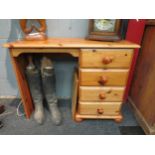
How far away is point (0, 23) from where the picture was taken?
113 cm

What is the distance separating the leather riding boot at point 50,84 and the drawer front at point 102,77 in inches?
10.7

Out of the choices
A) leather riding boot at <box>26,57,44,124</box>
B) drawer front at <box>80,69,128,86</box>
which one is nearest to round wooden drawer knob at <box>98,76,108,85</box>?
drawer front at <box>80,69,128,86</box>

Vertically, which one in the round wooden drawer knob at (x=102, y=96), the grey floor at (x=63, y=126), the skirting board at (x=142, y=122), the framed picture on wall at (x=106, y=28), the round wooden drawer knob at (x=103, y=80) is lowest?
the grey floor at (x=63, y=126)

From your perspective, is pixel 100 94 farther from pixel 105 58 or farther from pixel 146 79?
pixel 146 79

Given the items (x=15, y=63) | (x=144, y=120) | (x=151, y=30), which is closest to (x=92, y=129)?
(x=144, y=120)

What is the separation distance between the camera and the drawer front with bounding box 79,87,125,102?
1.02 m

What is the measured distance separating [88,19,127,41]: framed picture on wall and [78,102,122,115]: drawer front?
52cm

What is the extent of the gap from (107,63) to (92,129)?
0.58m

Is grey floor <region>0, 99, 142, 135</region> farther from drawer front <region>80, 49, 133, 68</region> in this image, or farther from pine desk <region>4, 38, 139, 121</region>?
drawer front <region>80, 49, 133, 68</region>

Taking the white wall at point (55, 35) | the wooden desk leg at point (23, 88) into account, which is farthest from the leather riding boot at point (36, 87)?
the white wall at point (55, 35)

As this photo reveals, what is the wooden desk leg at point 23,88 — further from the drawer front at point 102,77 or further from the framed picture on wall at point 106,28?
the framed picture on wall at point 106,28

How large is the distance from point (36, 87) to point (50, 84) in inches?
5.2

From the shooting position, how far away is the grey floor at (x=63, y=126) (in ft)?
3.51

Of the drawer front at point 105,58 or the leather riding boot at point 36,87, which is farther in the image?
the leather riding boot at point 36,87
